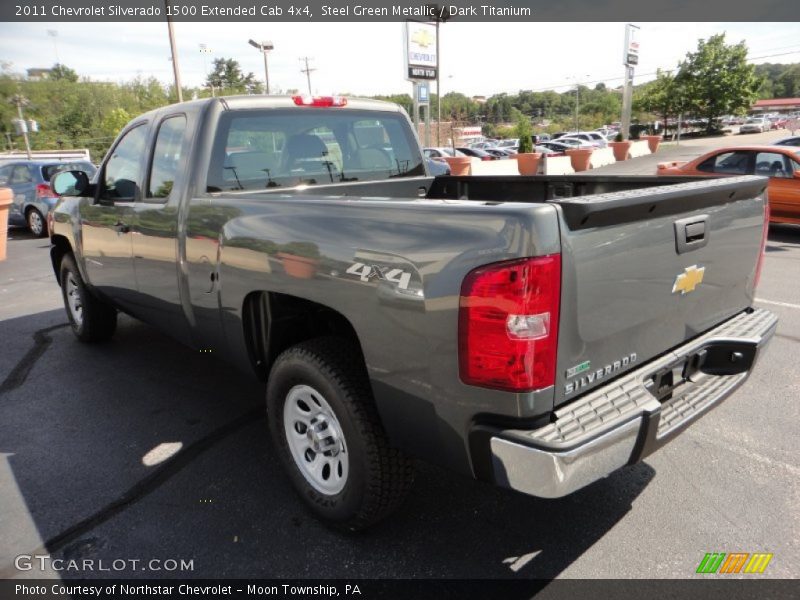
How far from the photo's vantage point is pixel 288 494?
115 inches

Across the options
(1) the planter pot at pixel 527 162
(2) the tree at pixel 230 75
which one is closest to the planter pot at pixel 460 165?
(1) the planter pot at pixel 527 162

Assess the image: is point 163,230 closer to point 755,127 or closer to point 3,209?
point 3,209

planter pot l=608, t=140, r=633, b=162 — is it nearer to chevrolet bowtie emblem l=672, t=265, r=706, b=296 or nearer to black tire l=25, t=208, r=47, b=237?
black tire l=25, t=208, r=47, b=237

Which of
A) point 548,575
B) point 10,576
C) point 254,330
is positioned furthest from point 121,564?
point 548,575

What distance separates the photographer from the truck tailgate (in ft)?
6.20

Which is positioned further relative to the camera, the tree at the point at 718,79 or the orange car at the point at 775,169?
the tree at the point at 718,79

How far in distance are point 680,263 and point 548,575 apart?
137 cm

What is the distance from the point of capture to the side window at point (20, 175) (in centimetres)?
1279

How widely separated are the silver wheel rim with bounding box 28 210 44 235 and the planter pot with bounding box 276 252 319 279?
12773 millimetres

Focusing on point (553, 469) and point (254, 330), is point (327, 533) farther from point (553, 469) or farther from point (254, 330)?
point (553, 469)

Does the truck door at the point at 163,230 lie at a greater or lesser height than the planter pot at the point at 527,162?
greater

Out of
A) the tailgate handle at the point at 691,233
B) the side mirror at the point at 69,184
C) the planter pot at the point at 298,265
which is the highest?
the side mirror at the point at 69,184

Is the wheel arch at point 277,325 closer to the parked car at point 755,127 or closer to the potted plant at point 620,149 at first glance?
the potted plant at point 620,149

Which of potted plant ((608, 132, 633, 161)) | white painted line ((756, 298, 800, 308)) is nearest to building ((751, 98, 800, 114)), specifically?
potted plant ((608, 132, 633, 161))
